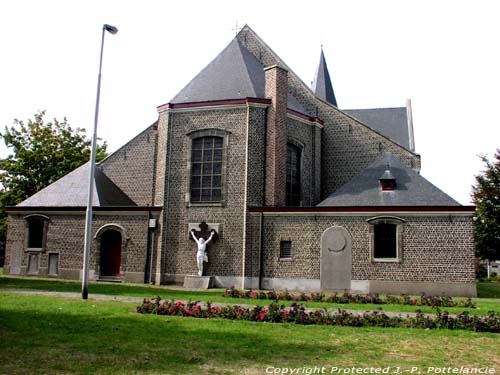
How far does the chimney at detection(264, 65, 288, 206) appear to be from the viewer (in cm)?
2350

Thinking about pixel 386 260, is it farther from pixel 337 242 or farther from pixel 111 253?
pixel 111 253

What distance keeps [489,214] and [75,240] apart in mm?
24599

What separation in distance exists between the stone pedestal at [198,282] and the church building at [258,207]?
1.82ft

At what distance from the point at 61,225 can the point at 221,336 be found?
Answer: 19.0 metres

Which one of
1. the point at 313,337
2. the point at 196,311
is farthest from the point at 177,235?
the point at 313,337

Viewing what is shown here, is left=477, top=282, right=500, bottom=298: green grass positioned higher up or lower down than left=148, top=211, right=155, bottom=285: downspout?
lower down

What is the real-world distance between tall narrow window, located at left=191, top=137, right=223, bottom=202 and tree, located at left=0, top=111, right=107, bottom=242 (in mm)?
21280

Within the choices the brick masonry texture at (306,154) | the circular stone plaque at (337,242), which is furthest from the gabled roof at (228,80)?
the circular stone plaque at (337,242)

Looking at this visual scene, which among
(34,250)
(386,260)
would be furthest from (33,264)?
(386,260)

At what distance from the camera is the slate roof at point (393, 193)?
21.7 m

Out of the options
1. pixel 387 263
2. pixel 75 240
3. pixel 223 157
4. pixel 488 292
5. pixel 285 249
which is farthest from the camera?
pixel 75 240

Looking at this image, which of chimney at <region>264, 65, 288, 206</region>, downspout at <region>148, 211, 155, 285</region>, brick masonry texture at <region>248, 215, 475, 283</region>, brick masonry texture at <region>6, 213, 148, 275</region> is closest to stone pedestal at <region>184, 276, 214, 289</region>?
brick masonry texture at <region>248, 215, 475, 283</region>

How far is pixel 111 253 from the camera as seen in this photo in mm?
25438

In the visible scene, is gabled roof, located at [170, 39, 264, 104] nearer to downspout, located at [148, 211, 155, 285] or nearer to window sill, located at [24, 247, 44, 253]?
downspout, located at [148, 211, 155, 285]
